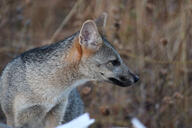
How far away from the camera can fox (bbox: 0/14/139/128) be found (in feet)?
13.3

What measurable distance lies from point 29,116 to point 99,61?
38.4 inches

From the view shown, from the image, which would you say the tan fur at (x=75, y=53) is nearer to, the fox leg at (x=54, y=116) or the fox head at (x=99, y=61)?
the fox head at (x=99, y=61)

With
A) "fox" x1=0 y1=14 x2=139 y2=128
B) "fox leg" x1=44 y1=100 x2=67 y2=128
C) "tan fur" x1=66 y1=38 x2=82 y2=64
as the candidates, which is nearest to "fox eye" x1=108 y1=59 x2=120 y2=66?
"fox" x1=0 y1=14 x2=139 y2=128

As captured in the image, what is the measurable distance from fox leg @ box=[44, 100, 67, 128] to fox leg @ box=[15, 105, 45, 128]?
212 millimetres

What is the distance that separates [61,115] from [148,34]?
115 inches

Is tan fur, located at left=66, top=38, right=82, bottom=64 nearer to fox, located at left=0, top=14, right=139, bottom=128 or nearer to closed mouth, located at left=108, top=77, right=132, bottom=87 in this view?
fox, located at left=0, top=14, right=139, bottom=128

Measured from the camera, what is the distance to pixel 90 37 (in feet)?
13.0

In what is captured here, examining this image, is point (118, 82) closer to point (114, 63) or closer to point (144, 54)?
point (114, 63)

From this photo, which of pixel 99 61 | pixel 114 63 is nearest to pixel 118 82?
pixel 114 63

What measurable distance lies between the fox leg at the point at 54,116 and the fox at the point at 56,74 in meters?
0.17

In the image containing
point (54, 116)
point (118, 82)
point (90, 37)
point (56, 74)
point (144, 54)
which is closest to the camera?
point (90, 37)

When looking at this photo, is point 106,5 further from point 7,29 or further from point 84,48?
point 84,48

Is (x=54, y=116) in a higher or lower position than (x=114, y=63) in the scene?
lower

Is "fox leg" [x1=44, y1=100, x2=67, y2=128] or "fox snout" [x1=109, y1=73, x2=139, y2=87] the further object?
"fox leg" [x1=44, y1=100, x2=67, y2=128]
